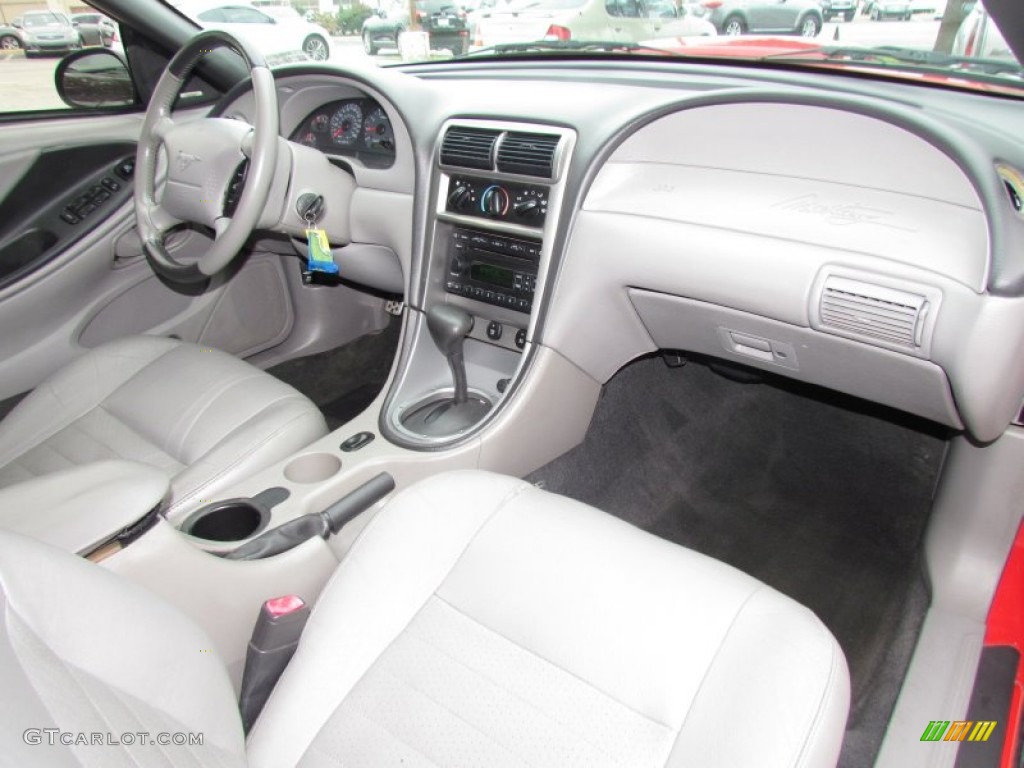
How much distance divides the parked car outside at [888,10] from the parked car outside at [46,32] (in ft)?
7.78

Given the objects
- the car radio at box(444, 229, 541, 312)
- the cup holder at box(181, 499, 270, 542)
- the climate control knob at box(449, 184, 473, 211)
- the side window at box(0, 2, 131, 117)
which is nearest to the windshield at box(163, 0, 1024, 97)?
the side window at box(0, 2, 131, 117)

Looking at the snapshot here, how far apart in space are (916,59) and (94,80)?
243cm

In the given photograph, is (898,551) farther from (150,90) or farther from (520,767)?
(150,90)

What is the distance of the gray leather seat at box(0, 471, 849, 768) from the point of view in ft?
2.48

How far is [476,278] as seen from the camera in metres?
1.97

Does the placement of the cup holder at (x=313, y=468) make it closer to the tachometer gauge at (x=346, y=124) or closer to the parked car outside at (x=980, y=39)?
the tachometer gauge at (x=346, y=124)

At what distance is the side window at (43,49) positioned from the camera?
8.09ft

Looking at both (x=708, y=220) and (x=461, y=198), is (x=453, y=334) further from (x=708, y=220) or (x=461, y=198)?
(x=708, y=220)

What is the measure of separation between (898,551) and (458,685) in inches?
58.9

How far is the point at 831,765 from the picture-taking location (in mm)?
883

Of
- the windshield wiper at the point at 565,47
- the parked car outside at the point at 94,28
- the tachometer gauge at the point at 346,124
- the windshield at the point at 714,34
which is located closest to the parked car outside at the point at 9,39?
the parked car outside at the point at 94,28

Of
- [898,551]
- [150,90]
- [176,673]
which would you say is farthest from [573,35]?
[176,673]

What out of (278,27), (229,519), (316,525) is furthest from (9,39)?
(316,525)

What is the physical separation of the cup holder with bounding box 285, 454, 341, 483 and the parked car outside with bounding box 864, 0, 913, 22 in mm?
1594
